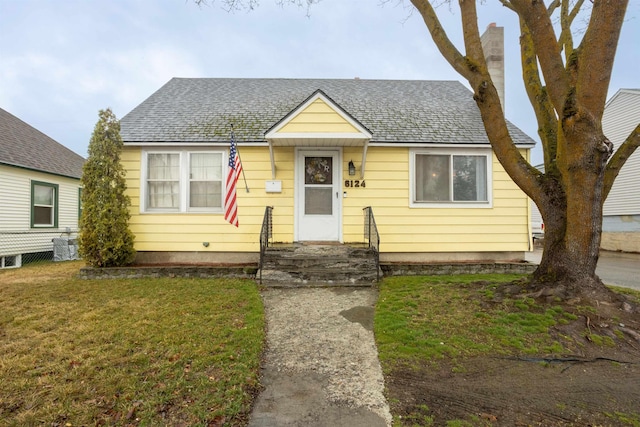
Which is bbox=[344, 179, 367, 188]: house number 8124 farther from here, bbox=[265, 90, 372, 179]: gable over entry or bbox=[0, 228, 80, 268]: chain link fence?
bbox=[0, 228, 80, 268]: chain link fence

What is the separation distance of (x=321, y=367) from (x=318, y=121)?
5438 millimetres

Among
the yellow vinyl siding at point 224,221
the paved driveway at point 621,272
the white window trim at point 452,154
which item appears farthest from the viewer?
→ the white window trim at point 452,154

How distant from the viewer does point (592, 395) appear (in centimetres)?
272

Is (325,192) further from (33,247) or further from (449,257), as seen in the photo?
(33,247)

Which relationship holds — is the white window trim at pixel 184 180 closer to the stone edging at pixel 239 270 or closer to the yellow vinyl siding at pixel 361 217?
the yellow vinyl siding at pixel 361 217

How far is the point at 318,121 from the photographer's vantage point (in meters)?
7.24

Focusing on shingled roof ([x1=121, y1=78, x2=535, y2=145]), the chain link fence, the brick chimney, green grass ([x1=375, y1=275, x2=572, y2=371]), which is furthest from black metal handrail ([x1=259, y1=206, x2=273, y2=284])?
the brick chimney

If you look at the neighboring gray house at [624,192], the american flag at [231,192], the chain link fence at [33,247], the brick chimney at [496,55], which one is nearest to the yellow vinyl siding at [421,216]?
the american flag at [231,192]

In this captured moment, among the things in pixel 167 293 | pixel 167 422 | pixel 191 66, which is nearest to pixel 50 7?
pixel 167 293

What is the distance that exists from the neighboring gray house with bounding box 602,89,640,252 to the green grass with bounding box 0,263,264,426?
687 inches

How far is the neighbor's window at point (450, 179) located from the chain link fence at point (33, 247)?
11.2m

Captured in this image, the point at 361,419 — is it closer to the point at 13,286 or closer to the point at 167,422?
the point at 167,422

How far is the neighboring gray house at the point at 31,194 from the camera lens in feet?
33.8

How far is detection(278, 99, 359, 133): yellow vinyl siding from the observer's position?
283 inches
